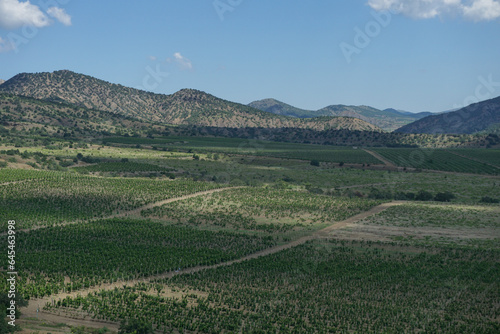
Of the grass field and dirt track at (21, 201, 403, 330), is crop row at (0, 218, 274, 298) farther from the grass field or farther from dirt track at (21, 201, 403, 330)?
dirt track at (21, 201, 403, 330)

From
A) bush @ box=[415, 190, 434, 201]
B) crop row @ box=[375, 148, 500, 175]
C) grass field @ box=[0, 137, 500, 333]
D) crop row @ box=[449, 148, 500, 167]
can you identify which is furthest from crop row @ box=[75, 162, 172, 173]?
crop row @ box=[449, 148, 500, 167]

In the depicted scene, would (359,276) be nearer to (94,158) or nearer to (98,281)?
(98,281)

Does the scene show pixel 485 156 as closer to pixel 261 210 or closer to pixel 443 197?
pixel 443 197

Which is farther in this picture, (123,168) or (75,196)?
(123,168)

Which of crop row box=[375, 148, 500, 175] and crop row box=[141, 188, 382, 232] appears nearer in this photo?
crop row box=[141, 188, 382, 232]

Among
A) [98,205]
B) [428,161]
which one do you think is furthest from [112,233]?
[428,161]

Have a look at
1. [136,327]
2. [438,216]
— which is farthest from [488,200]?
[136,327]

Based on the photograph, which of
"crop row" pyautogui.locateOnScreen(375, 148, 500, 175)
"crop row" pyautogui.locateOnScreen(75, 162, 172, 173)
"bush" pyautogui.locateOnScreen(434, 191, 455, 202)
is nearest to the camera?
"bush" pyautogui.locateOnScreen(434, 191, 455, 202)

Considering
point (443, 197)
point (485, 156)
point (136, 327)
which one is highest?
point (485, 156)

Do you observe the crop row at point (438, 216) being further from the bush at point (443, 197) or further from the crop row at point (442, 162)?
the crop row at point (442, 162)

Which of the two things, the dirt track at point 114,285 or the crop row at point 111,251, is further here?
the crop row at point 111,251

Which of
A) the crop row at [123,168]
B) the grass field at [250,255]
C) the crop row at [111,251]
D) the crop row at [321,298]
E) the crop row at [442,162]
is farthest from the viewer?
the crop row at [442,162]

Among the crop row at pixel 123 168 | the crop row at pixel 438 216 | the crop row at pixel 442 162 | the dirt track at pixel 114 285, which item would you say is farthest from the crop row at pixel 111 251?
the crop row at pixel 442 162

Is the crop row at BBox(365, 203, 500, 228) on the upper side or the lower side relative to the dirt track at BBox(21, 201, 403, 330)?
upper
